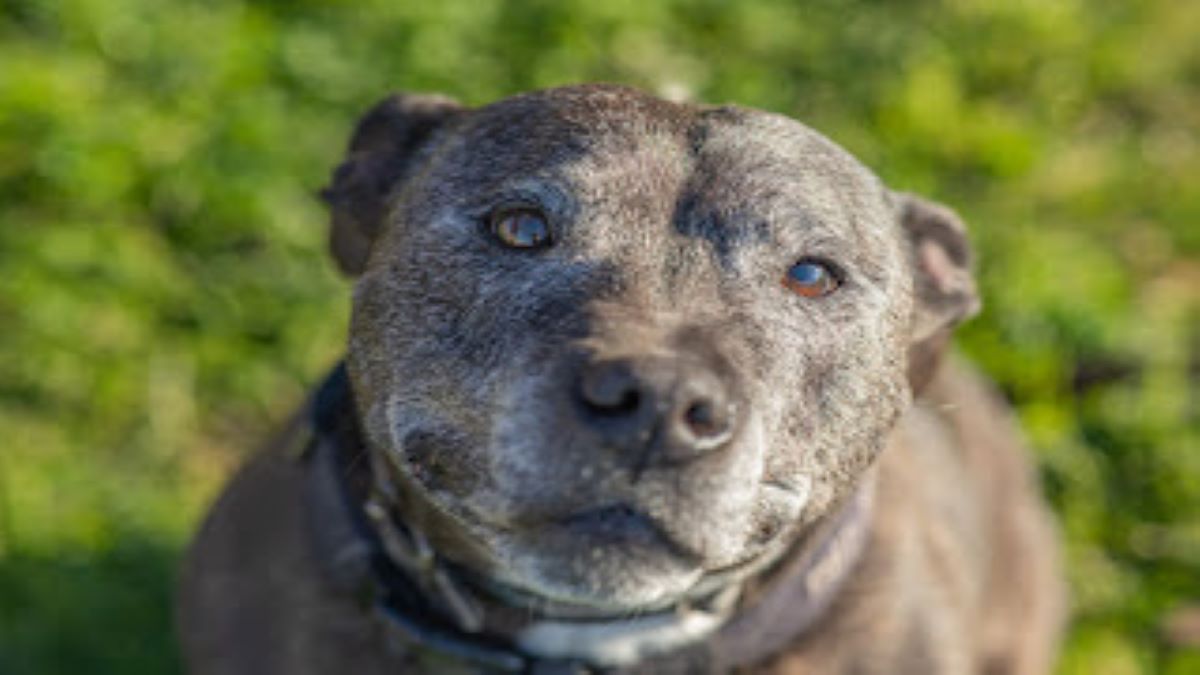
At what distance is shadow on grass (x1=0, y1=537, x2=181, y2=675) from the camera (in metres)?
4.50

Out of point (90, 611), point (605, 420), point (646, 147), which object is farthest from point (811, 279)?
point (90, 611)

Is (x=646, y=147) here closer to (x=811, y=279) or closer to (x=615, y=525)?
(x=811, y=279)

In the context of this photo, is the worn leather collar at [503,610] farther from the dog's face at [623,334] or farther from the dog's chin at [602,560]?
the dog's chin at [602,560]

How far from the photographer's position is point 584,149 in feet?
10.4

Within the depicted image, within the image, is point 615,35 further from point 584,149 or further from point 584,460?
point 584,460

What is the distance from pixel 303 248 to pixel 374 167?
1783 mm

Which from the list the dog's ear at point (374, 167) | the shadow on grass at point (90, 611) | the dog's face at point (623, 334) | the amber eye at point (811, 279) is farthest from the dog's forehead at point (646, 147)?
the shadow on grass at point (90, 611)

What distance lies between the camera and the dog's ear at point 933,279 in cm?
357

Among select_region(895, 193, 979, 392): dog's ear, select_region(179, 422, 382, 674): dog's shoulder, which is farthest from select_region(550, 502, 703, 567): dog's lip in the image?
select_region(895, 193, 979, 392): dog's ear

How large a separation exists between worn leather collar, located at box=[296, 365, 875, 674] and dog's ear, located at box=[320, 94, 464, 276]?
12.5 inches

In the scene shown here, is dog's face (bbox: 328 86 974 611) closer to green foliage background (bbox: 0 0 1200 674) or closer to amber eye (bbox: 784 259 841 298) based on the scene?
amber eye (bbox: 784 259 841 298)

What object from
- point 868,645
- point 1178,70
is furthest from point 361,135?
point 1178,70

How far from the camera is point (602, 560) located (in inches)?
109

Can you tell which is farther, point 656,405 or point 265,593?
point 265,593
